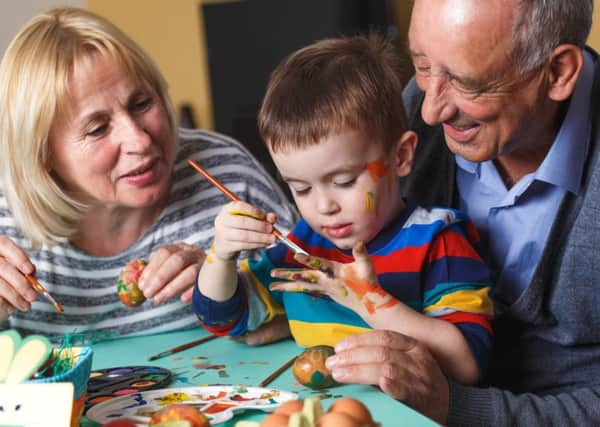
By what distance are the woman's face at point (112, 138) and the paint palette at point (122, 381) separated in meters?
0.45

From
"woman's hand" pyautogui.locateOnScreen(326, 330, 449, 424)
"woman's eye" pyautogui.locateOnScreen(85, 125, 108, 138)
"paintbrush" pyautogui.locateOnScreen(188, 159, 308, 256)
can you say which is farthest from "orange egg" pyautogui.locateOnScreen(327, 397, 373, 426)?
"woman's eye" pyautogui.locateOnScreen(85, 125, 108, 138)

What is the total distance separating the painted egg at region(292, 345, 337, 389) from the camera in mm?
1182

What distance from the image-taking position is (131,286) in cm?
157

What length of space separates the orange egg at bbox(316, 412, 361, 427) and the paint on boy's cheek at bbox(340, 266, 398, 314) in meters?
0.40

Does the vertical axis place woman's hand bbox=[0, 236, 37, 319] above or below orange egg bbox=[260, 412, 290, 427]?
below

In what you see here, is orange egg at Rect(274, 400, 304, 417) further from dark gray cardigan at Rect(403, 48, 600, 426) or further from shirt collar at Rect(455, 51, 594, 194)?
shirt collar at Rect(455, 51, 594, 194)

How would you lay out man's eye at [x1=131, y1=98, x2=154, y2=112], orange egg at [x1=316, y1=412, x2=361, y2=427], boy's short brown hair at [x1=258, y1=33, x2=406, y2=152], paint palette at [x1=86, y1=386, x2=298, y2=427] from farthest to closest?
1. man's eye at [x1=131, y1=98, x2=154, y2=112]
2. boy's short brown hair at [x1=258, y1=33, x2=406, y2=152]
3. paint palette at [x1=86, y1=386, x2=298, y2=427]
4. orange egg at [x1=316, y1=412, x2=361, y2=427]

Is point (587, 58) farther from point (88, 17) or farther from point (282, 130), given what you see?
point (88, 17)

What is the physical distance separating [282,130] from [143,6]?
334 cm

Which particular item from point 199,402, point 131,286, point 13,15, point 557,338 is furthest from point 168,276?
point 13,15

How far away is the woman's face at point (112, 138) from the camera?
1.63 meters

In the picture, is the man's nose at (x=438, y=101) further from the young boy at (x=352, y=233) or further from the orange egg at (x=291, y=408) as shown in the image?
the orange egg at (x=291, y=408)

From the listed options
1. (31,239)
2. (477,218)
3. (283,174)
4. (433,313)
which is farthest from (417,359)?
(31,239)

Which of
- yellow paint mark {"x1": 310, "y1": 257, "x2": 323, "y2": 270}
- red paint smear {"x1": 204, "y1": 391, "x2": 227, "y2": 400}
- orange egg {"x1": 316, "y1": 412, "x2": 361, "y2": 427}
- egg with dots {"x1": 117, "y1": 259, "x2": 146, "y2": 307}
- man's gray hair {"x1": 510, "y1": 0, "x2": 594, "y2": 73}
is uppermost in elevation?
man's gray hair {"x1": 510, "y1": 0, "x2": 594, "y2": 73}
